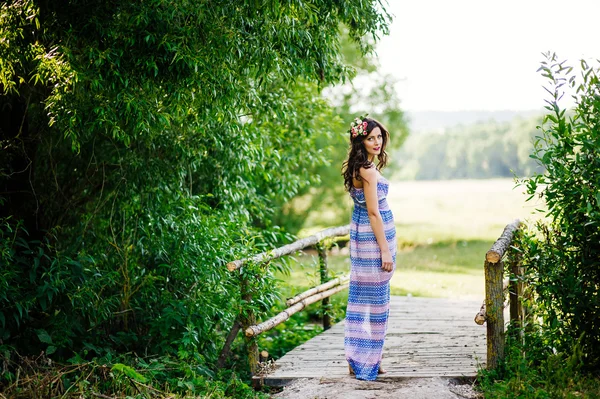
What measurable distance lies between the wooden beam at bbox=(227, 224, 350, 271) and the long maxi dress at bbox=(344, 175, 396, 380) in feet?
3.15

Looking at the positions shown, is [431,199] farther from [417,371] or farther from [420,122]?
[417,371]

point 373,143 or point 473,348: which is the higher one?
point 373,143

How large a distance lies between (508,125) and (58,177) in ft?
71.4

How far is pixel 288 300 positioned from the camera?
6496 millimetres

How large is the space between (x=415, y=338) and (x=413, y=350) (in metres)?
0.54

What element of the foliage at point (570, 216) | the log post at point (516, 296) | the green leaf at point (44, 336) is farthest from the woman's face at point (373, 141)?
the green leaf at point (44, 336)

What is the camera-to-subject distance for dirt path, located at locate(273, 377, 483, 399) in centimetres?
480

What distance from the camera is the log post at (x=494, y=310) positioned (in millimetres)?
5117

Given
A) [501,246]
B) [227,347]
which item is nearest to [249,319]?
[227,347]

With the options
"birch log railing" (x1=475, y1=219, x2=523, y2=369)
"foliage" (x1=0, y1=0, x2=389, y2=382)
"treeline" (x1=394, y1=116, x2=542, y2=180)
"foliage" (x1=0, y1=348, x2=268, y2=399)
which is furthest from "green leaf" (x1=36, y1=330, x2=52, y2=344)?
"treeline" (x1=394, y1=116, x2=542, y2=180)

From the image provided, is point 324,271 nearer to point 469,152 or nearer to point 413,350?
point 413,350

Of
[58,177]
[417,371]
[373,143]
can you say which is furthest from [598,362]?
[58,177]

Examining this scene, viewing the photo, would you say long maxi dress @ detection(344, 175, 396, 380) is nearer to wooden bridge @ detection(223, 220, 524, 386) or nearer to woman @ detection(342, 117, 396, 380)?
woman @ detection(342, 117, 396, 380)

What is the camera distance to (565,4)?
26.4 metres
